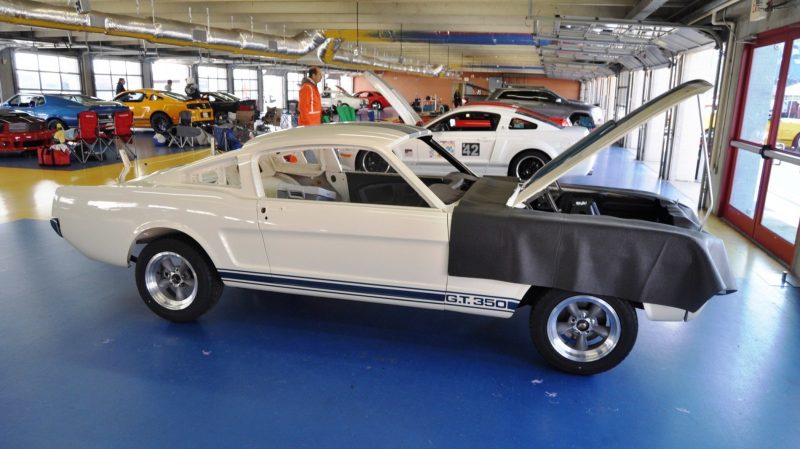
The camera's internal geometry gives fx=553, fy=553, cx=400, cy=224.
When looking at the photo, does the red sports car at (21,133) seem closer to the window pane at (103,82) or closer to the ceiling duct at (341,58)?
the ceiling duct at (341,58)

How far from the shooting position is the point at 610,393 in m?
3.49

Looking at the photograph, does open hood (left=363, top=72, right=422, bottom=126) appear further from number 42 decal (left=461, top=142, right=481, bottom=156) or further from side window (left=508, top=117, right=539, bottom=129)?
side window (left=508, top=117, right=539, bottom=129)

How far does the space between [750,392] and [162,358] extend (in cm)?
390

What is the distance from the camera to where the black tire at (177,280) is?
420cm

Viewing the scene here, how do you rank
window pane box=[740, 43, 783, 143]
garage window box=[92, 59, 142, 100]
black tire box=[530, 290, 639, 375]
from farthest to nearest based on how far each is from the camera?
1. garage window box=[92, 59, 142, 100]
2. window pane box=[740, 43, 783, 143]
3. black tire box=[530, 290, 639, 375]

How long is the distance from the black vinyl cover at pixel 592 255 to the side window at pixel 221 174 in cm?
178

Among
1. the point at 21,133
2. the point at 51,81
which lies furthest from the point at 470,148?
the point at 51,81

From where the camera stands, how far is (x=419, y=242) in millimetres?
3646

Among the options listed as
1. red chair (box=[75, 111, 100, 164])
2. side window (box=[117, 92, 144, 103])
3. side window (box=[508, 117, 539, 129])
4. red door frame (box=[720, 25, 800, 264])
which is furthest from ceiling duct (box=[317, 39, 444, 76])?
red door frame (box=[720, 25, 800, 264])

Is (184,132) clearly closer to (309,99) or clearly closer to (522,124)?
(309,99)

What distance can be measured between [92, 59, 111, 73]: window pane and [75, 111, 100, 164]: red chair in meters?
15.0

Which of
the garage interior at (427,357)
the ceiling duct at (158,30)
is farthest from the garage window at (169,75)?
the garage interior at (427,357)

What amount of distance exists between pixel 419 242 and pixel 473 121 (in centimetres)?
704

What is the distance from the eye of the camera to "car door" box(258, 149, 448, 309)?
3656mm
